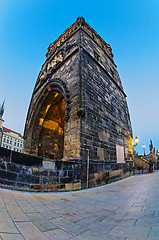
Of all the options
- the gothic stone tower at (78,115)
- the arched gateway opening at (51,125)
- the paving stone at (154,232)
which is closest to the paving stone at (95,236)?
the paving stone at (154,232)

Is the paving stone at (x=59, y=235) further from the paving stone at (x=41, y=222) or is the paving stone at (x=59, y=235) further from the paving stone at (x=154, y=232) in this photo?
the paving stone at (x=154, y=232)

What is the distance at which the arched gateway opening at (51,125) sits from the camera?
10.3 metres

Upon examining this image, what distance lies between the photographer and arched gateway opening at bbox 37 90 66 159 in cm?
1032

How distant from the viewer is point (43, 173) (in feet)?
11.6

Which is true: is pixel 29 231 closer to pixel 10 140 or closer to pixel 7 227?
pixel 7 227

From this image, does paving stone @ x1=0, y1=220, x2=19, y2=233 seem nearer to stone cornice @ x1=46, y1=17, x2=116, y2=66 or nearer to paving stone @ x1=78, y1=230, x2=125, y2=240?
paving stone @ x1=78, y1=230, x2=125, y2=240

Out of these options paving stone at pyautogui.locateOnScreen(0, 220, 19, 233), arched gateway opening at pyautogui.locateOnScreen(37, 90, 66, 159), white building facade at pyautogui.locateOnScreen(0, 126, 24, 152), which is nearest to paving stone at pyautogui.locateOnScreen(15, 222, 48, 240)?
paving stone at pyautogui.locateOnScreen(0, 220, 19, 233)

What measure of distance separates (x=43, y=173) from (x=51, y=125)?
8.09 meters

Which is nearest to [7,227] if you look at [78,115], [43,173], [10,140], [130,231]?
[130,231]

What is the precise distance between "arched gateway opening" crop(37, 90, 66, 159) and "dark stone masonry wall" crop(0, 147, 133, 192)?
6.48 meters

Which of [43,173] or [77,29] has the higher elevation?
[77,29]

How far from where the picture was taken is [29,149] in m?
9.31

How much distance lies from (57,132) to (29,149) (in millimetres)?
3216

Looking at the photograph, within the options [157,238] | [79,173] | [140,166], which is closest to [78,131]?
[79,173]
